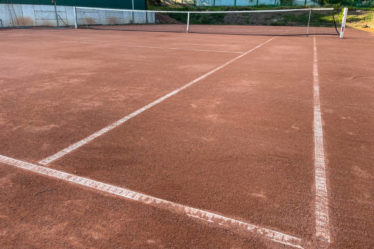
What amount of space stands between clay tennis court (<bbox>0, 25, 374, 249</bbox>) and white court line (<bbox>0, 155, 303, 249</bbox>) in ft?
0.03

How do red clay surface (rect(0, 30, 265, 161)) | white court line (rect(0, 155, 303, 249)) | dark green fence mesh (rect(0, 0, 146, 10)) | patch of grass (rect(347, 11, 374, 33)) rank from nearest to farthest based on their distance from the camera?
white court line (rect(0, 155, 303, 249)) → red clay surface (rect(0, 30, 265, 161)) → dark green fence mesh (rect(0, 0, 146, 10)) → patch of grass (rect(347, 11, 374, 33))

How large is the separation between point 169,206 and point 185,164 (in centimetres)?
84

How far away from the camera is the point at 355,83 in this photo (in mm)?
7672

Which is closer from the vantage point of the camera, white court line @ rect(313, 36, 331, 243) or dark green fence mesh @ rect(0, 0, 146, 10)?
white court line @ rect(313, 36, 331, 243)

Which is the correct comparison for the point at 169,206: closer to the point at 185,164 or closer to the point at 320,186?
the point at 185,164

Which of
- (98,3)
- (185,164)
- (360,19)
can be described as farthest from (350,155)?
(360,19)

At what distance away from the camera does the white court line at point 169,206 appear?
242 cm

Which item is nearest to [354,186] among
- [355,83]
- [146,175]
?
[146,175]

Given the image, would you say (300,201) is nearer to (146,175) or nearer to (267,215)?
(267,215)

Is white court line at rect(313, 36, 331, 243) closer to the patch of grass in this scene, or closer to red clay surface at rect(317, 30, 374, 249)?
red clay surface at rect(317, 30, 374, 249)

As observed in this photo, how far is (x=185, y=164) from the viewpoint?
139 inches

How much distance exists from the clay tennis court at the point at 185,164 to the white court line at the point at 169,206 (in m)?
0.01

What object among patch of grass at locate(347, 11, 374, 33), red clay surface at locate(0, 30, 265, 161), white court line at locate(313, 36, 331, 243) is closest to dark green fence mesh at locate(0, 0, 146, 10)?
red clay surface at locate(0, 30, 265, 161)

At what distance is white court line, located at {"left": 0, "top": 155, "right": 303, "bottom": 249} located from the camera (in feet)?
7.95
